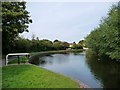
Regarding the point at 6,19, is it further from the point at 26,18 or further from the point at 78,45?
the point at 78,45

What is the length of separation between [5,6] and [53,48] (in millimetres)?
71908

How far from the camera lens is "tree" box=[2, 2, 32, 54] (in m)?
27.9

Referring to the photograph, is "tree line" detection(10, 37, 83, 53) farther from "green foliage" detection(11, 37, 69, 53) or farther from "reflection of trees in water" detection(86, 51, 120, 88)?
"reflection of trees in water" detection(86, 51, 120, 88)

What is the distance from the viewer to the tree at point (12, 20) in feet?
91.6

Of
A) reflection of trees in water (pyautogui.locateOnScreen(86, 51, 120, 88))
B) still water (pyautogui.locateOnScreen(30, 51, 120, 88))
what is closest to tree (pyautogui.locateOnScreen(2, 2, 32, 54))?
still water (pyautogui.locateOnScreen(30, 51, 120, 88))

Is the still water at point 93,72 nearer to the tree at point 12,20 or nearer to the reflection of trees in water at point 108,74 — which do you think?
the reflection of trees in water at point 108,74

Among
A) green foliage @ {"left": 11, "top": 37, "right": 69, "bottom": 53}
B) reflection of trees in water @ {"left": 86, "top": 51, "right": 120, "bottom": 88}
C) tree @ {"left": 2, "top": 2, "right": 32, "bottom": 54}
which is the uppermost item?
tree @ {"left": 2, "top": 2, "right": 32, "bottom": 54}

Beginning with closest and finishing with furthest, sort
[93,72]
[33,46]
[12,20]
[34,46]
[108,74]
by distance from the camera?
[108,74], [93,72], [12,20], [33,46], [34,46]

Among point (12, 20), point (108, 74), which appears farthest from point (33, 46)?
point (108, 74)

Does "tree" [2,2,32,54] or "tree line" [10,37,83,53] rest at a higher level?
"tree" [2,2,32,54]

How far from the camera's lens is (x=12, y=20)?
98.7 feet

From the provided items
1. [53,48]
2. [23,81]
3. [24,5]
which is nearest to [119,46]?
[23,81]

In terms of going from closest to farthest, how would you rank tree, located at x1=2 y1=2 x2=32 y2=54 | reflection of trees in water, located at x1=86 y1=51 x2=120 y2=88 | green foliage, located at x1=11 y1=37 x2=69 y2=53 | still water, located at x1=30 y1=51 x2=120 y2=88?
1. reflection of trees in water, located at x1=86 y1=51 x2=120 y2=88
2. still water, located at x1=30 y1=51 x2=120 y2=88
3. tree, located at x1=2 y1=2 x2=32 y2=54
4. green foliage, located at x1=11 y1=37 x2=69 y2=53

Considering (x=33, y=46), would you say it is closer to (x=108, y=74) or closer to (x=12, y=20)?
(x=12, y=20)
